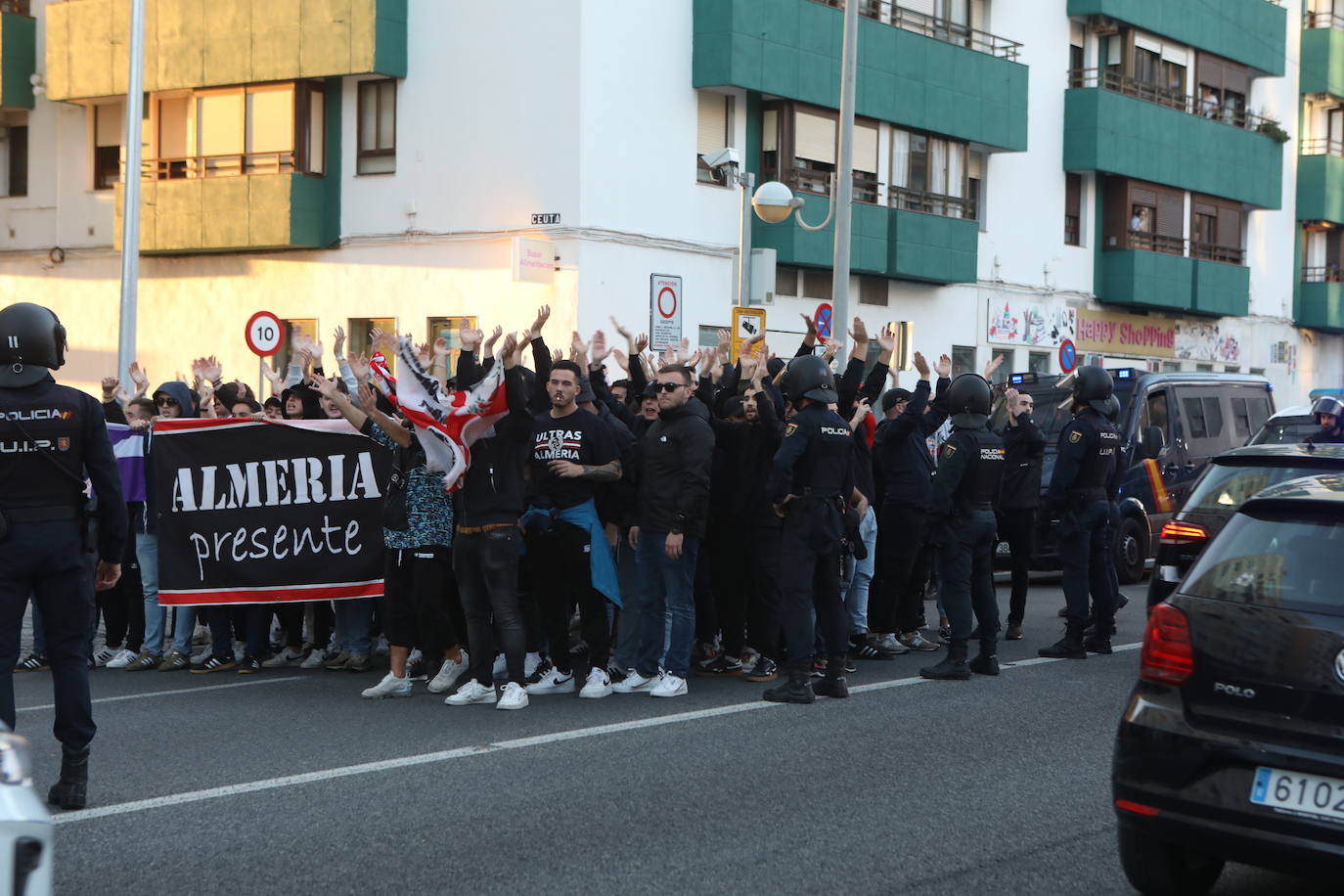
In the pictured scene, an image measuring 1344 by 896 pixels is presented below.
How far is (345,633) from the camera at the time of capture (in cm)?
1100

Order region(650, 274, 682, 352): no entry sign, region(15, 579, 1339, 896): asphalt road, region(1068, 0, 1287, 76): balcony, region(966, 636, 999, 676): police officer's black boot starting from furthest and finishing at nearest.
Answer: region(1068, 0, 1287, 76): balcony < region(650, 274, 682, 352): no entry sign < region(966, 636, 999, 676): police officer's black boot < region(15, 579, 1339, 896): asphalt road

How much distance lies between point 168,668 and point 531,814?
519 cm

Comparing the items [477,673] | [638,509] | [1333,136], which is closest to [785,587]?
[638,509]

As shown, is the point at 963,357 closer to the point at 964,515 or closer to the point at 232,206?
the point at 232,206

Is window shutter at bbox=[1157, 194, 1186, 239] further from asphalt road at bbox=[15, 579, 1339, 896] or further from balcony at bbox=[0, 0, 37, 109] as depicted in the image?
asphalt road at bbox=[15, 579, 1339, 896]

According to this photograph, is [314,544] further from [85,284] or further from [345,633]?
[85,284]

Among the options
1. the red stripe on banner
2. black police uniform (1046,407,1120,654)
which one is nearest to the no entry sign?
black police uniform (1046,407,1120,654)

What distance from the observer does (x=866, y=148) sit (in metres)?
28.6

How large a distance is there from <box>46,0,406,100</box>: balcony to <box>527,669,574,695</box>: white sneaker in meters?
16.6

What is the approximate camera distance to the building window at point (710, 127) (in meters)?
25.6

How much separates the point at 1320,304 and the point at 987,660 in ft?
117

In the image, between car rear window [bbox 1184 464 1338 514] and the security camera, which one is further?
the security camera

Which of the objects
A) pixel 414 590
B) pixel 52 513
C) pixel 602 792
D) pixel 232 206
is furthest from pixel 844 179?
pixel 52 513

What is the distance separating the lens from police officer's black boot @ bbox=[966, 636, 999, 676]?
10773 mm
